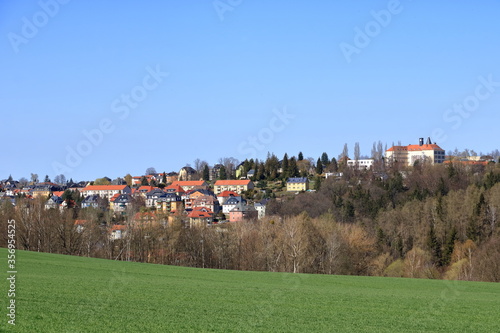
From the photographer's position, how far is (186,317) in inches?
759

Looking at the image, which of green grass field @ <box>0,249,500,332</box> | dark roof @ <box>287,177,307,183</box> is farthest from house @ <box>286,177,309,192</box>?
green grass field @ <box>0,249,500,332</box>

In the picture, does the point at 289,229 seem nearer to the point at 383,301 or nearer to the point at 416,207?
the point at 416,207

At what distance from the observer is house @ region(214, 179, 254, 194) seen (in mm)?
170500

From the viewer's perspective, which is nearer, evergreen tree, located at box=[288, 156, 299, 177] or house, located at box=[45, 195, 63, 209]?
house, located at box=[45, 195, 63, 209]

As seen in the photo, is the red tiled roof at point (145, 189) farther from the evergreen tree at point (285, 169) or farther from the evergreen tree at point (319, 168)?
the evergreen tree at point (319, 168)

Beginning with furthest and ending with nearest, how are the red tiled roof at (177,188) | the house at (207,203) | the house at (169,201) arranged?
the red tiled roof at (177,188)
the house at (169,201)
the house at (207,203)

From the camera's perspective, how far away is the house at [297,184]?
153625mm

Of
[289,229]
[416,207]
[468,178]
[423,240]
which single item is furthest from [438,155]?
[289,229]

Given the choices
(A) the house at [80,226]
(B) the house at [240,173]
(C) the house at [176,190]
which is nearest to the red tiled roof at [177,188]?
(C) the house at [176,190]

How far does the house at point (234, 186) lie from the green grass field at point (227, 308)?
137012mm

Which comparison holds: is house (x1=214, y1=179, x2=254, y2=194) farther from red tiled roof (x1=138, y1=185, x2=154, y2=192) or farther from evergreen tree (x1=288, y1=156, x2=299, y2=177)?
red tiled roof (x1=138, y1=185, x2=154, y2=192)

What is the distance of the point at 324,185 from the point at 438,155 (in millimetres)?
83662

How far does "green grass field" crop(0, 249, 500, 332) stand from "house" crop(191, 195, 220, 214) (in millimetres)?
118032

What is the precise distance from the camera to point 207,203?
153 meters
